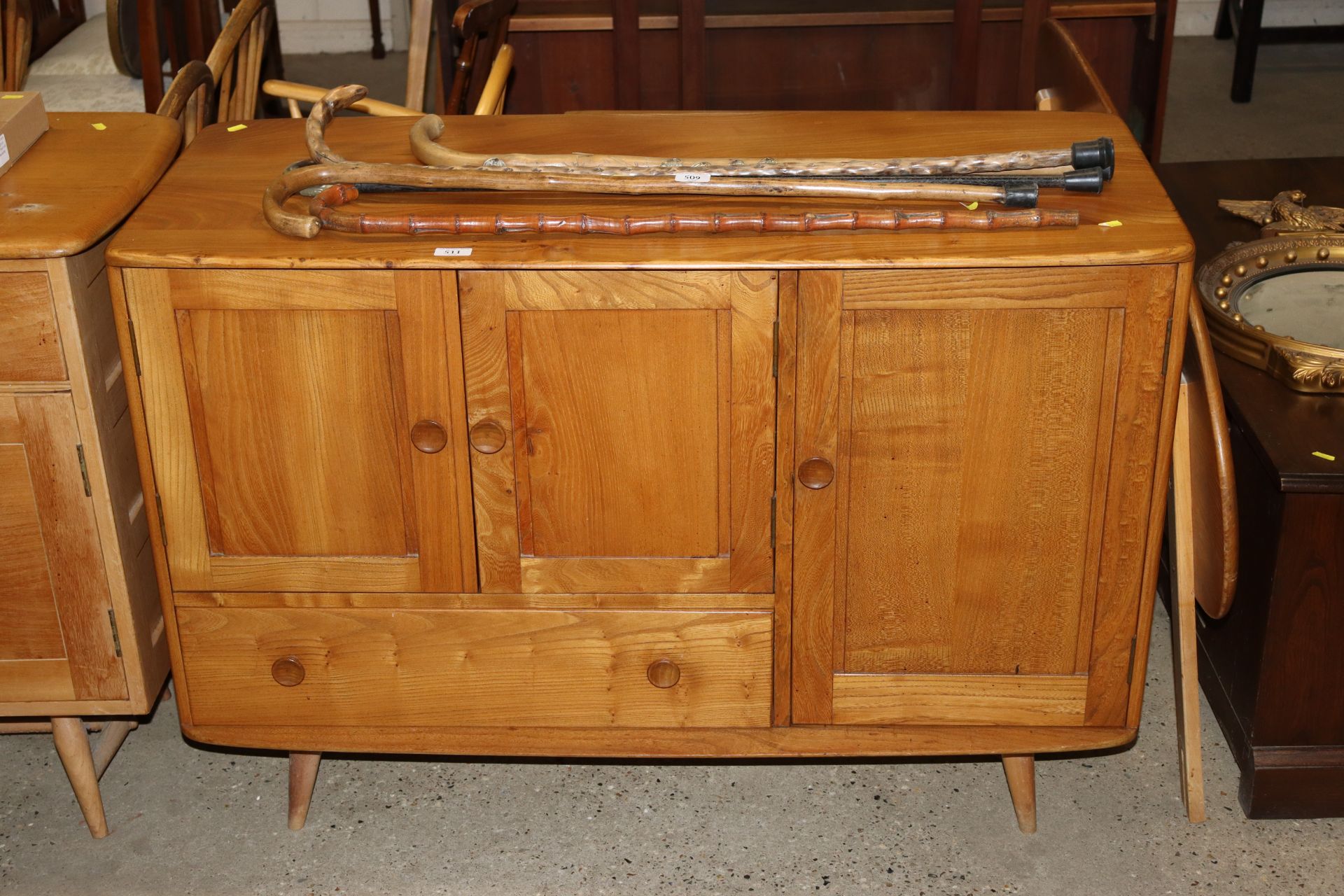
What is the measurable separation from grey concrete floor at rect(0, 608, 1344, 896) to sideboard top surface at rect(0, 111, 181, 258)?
91cm

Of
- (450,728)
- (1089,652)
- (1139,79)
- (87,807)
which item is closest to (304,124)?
(450,728)

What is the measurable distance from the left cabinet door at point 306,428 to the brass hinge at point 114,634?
0.11m

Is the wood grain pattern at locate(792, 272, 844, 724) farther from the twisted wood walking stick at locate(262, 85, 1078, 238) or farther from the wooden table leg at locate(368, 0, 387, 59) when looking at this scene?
the wooden table leg at locate(368, 0, 387, 59)

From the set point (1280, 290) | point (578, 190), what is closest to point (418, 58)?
point (578, 190)

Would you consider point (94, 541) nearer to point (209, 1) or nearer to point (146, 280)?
point (146, 280)

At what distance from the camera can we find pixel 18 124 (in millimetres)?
1900

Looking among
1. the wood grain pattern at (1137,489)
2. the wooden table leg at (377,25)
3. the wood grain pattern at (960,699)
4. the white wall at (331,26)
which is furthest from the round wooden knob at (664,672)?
the white wall at (331,26)

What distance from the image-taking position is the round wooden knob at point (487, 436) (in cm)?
172

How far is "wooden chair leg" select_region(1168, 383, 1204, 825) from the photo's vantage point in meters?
1.98

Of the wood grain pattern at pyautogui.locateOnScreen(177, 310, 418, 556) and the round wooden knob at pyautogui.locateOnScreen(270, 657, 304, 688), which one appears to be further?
the round wooden knob at pyautogui.locateOnScreen(270, 657, 304, 688)

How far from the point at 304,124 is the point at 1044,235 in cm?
104

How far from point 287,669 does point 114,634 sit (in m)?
0.23

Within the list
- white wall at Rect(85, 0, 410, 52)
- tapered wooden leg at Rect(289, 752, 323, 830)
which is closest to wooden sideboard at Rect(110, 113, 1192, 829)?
tapered wooden leg at Rect(289, 752, 323, 830)

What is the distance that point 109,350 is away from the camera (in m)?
1.81
